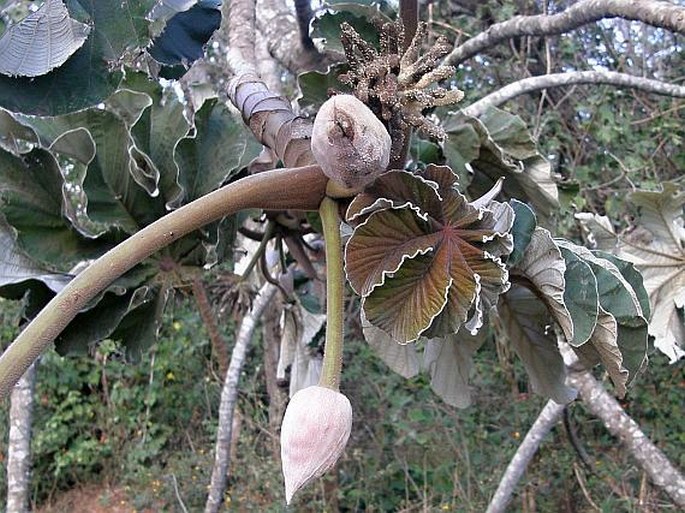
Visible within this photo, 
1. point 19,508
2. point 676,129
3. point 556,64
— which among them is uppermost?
point 19,508

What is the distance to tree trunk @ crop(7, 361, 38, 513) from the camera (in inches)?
45.9

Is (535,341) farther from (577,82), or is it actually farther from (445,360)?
(577,82)

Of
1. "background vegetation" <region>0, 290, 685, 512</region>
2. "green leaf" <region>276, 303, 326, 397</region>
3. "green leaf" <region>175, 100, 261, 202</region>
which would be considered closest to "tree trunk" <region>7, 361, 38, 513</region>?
"green leaf" <region>276, 303, 326, 397</region>

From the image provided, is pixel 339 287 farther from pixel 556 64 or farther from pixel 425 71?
pixel 556 64

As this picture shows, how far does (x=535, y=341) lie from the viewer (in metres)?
0.66

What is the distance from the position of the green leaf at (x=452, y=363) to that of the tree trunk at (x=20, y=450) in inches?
29.1

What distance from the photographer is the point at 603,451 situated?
333 cm

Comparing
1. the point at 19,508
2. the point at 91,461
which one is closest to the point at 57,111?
the point at 19,508

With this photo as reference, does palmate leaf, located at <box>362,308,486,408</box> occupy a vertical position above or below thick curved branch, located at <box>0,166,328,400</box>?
below

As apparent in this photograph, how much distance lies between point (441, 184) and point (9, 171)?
402 millimetres

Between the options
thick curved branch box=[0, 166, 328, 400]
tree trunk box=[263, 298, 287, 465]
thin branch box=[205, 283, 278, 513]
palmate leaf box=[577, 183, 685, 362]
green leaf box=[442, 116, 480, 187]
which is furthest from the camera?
tree trunk box=[263, 298, 287, 465]

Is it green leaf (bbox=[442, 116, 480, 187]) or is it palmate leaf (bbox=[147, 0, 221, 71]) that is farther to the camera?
green leaf (bbox=[442, 116, 480, 187])

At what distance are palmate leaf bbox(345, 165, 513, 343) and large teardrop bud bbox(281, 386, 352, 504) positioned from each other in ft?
0.21

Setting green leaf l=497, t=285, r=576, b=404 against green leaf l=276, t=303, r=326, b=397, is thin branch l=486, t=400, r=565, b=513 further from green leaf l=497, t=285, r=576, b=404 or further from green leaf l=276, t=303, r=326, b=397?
green leaf l=497, t=285, r=576, b=404
